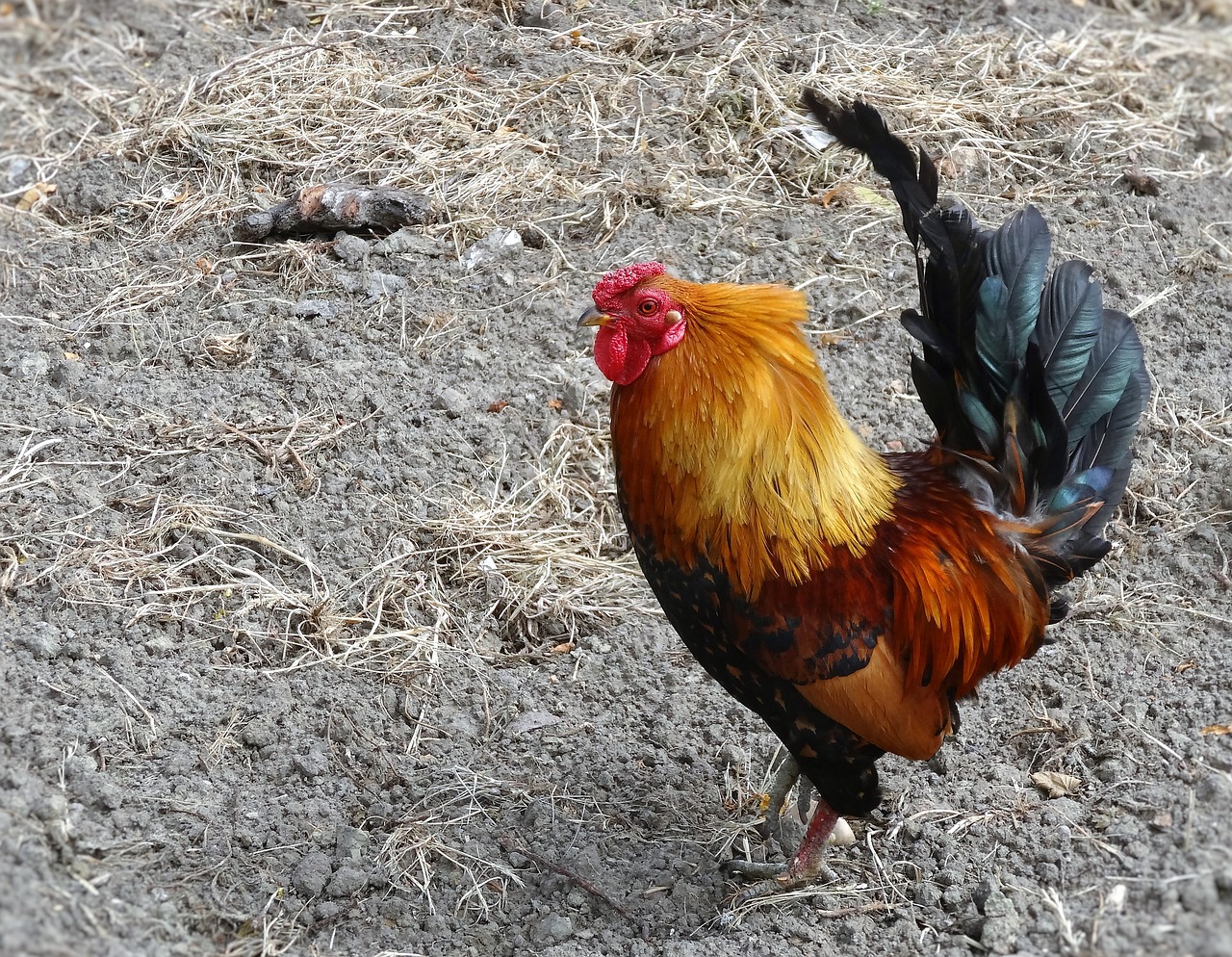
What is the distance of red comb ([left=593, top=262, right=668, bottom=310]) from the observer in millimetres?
3174

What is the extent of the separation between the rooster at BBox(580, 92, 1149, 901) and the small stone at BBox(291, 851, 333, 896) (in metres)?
1.30

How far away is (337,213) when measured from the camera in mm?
5508

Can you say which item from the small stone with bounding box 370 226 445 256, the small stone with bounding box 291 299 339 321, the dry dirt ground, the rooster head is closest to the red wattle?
the rooster head

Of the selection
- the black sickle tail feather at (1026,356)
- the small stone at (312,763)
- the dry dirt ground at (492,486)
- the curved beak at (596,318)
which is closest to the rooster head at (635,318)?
the curved beak at (596,318)

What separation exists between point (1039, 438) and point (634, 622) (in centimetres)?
172

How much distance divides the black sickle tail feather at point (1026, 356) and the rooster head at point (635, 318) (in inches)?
27.9

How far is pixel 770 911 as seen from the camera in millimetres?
3559

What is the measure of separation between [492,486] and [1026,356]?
2.31m

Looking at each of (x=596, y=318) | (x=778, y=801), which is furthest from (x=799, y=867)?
(x=596, y=318)

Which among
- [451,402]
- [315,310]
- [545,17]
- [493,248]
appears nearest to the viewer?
[451,402]

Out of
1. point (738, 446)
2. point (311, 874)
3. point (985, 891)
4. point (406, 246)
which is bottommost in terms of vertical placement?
point (311, 874)

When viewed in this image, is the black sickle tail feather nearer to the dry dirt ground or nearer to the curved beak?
the curved beak

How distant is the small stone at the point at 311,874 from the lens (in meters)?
3.38

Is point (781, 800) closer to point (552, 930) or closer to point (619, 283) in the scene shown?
point (552, 930)
